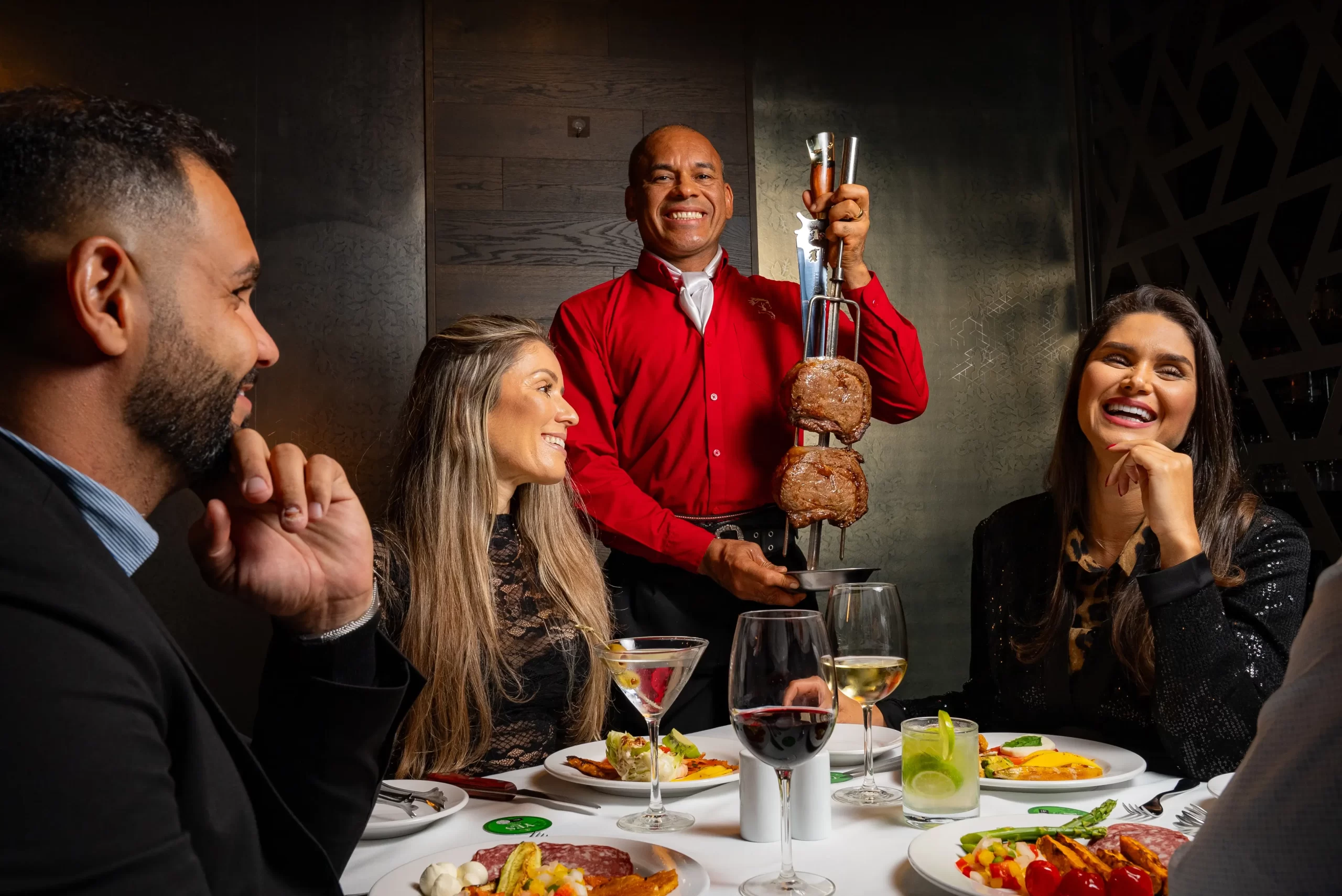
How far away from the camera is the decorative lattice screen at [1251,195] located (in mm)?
3041

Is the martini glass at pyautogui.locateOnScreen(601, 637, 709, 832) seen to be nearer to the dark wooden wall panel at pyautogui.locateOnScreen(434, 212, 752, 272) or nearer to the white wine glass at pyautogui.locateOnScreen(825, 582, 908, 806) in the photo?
the white wine glass at pyautogui.locateOnScreen(825, 582, 908, 806)

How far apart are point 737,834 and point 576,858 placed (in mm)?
218

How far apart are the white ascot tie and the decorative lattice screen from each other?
168 centimetres

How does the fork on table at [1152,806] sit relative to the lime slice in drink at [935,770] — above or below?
below

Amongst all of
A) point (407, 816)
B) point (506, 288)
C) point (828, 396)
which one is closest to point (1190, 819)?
point (407, 816)

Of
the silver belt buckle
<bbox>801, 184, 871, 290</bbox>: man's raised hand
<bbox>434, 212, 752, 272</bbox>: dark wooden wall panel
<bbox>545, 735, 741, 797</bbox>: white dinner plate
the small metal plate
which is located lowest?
<bbox>545, 735, 741, 797</bbox>: white dinner plate

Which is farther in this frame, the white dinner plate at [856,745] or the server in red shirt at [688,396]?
the server in red shirt at [688,396]

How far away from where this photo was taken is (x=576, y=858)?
3.86 ft

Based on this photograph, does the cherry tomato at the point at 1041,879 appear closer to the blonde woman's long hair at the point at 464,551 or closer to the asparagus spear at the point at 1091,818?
the asparagus spear at the point at 1091,818

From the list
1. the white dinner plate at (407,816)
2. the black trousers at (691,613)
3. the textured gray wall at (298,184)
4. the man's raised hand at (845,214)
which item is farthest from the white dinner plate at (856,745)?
the textured gray wall at (298,184)

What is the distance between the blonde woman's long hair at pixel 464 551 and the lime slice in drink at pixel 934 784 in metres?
0.88

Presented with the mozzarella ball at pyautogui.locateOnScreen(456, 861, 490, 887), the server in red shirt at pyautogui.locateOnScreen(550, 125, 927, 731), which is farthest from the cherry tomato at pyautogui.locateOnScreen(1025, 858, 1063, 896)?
the server in red shirt at pyautogui.locateOnScreen(550, 125, 927, 731)

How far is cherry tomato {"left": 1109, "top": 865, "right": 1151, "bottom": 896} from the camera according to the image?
1.01 metres

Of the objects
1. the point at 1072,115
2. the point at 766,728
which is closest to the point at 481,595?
the point at 766,728
